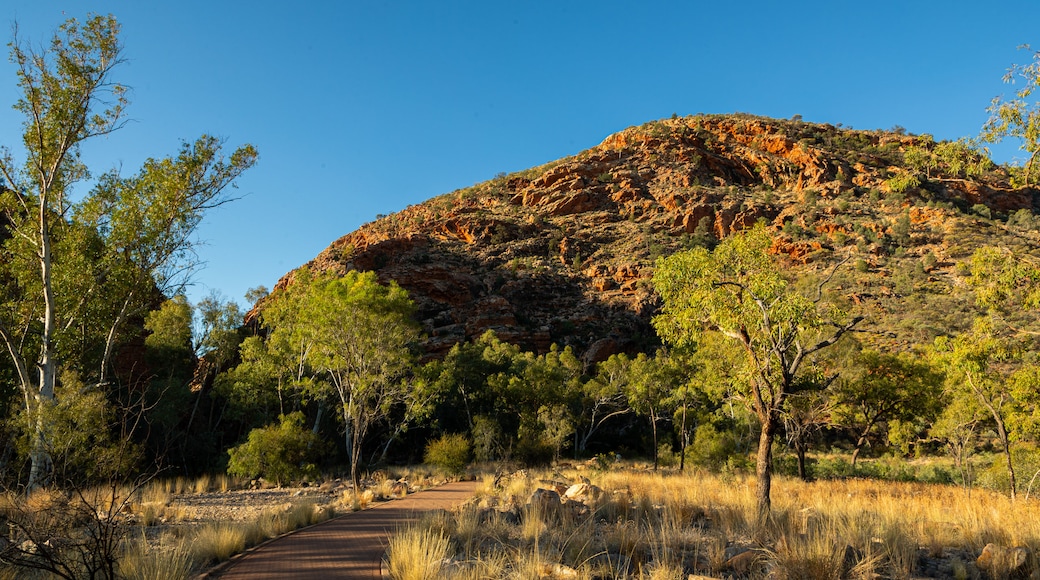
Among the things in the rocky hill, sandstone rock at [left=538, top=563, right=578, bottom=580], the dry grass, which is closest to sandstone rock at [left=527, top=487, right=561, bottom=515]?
the dry grass

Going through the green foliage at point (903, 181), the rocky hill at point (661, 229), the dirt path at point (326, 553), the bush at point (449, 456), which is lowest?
the bush at point (449, 456)

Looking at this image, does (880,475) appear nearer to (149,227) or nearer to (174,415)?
(149,227)

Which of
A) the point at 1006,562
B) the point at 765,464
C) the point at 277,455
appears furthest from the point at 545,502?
the point at 277,455

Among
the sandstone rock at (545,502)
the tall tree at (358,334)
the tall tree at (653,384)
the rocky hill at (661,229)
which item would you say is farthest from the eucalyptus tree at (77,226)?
the rocky hill at (661,229)

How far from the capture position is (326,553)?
25.3 ft

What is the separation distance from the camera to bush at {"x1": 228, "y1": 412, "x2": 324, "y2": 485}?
21703mm

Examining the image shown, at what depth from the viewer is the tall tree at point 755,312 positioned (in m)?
10.2

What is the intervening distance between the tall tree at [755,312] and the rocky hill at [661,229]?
35.3 meters

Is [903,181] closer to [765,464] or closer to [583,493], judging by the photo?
[765,464]

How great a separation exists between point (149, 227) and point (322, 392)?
13.7 meters

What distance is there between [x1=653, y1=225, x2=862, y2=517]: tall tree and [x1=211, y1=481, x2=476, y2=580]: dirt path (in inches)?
287

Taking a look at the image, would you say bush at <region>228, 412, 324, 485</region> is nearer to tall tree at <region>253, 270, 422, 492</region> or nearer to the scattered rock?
tall tree at <region>253, 270, 422, 492</region>

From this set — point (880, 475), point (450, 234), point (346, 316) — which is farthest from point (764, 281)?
point (450, 234)

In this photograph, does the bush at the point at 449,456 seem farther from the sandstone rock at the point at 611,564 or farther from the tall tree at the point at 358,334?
the sandstone rock at the point at 611,564
